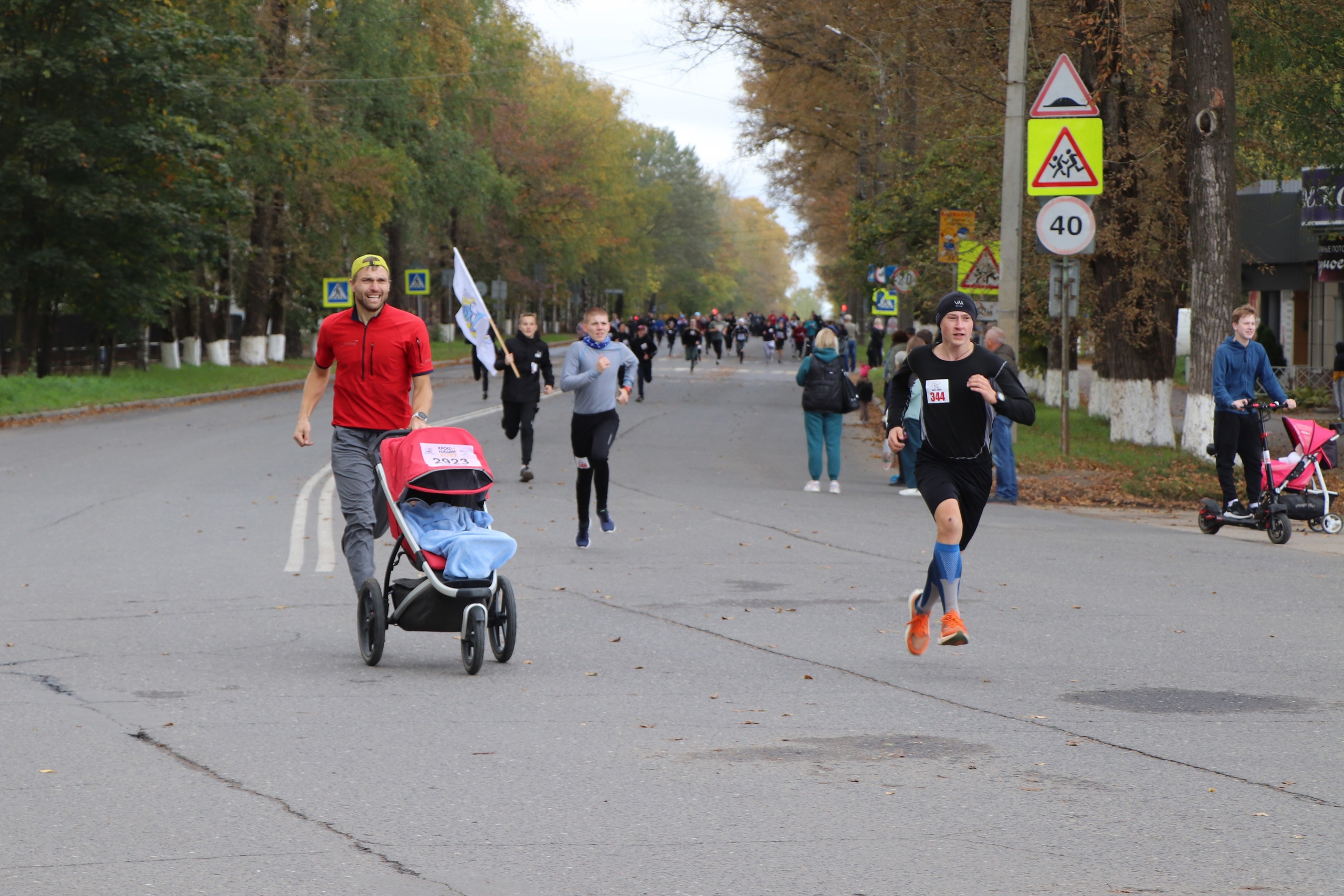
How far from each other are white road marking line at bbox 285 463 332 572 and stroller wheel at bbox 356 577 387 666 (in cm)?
353

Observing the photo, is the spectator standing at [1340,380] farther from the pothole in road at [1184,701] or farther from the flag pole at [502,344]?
the pothole in road at [1184,701]

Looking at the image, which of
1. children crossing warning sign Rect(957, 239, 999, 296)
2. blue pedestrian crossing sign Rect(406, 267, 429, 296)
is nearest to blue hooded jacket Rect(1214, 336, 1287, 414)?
children crossing warning sign Rect(957, 239, 999, 296)

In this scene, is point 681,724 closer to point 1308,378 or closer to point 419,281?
point 1308,378

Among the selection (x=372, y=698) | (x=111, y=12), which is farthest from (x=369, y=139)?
(x=372, y=698)

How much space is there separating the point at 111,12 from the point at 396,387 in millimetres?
27121

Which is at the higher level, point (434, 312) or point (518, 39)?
point (518, 39)

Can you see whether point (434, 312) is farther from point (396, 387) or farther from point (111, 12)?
point (396, 387)

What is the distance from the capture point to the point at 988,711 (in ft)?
23.2

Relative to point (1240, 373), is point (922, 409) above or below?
below

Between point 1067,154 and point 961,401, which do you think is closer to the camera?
point 961,401

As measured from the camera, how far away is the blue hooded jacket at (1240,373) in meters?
14.0

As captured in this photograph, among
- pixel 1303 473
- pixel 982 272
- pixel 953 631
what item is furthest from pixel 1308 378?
pixel 953 631

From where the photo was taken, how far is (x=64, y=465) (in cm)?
1944

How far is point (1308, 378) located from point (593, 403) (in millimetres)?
29930
